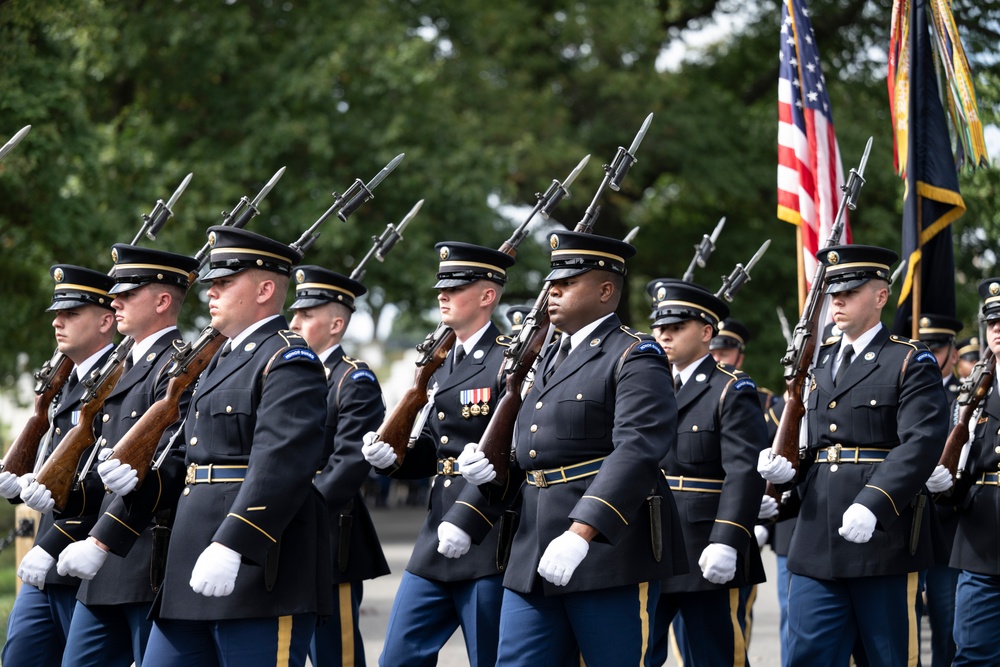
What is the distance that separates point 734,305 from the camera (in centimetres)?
2155

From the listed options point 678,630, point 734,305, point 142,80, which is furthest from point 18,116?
point 734,305

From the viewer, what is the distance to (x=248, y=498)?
469cm

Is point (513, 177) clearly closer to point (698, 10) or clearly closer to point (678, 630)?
point (698, 10)

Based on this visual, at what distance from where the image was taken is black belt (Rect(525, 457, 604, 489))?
5230 millimetres

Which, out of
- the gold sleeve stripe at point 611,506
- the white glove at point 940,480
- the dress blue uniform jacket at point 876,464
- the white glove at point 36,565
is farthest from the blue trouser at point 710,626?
the white glove at point 36,565

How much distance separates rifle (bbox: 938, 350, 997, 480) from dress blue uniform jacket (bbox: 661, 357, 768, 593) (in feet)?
3.43

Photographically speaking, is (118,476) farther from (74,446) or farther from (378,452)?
(378,452)

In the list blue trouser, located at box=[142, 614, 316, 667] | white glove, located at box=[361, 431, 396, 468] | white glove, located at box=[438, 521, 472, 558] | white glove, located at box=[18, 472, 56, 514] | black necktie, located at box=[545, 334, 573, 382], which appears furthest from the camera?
white glove, located at box=[361, 431, 396, 468]

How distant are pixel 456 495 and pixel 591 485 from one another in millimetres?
1401

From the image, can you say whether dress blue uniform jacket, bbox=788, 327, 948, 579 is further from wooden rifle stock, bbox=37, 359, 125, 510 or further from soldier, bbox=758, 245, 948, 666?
wooden rifle stock, bbox=37, 359, 125, 510

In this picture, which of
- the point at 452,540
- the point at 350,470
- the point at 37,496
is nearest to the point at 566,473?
the point at 452,540

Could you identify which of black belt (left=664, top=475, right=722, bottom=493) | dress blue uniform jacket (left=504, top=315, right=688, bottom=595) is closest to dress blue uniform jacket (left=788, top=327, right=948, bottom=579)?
black belt (left=664, top=475, right=722, bottom=493)

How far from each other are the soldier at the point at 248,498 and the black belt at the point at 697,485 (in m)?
2.21

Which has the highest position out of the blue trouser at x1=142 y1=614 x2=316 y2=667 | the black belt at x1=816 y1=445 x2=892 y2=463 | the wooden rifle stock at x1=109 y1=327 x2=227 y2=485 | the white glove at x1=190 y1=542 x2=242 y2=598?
the wooden rifle stock at x1=109 y1=327 x2=227 y2=485
